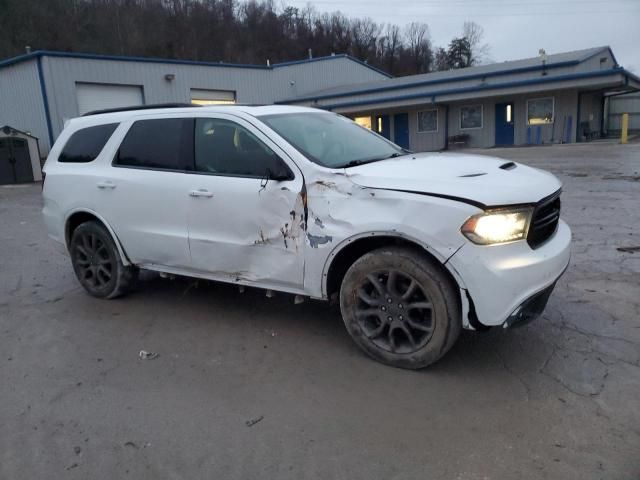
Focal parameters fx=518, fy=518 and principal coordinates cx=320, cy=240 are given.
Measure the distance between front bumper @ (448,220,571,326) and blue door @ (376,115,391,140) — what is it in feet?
97.1

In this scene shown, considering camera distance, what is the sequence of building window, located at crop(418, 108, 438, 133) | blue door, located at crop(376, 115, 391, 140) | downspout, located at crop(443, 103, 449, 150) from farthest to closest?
blue door, located at crop(376, 115, 391, 140) < building window, located at crop(418, 108, 438, 133) < downspout, located at crop(443, 103, 449, 150)

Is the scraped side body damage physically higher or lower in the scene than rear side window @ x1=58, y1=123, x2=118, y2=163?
lower

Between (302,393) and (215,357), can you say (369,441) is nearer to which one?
(302,393)

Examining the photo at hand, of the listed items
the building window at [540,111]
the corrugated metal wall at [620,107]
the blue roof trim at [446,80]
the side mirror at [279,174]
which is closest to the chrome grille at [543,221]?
the side mirror at [279,174]

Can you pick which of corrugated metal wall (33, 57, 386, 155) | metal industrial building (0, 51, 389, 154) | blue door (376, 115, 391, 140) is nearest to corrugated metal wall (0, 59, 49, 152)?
metal industrial building (0, 51, 389, 154)

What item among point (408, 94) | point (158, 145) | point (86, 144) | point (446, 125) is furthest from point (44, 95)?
point (158, 145)

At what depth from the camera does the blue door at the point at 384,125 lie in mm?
32150

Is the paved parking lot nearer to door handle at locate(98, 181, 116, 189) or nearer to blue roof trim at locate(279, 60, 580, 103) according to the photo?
door handle at locate(98, 181, 116, 189)

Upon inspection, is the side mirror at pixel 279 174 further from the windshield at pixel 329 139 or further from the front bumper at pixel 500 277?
the front bumper at pixel 500 277

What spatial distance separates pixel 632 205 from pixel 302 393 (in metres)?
7.56

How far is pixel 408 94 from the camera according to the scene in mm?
29109

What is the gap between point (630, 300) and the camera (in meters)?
4.54

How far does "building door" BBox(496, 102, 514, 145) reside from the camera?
27125mm

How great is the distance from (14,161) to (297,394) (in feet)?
67.8
